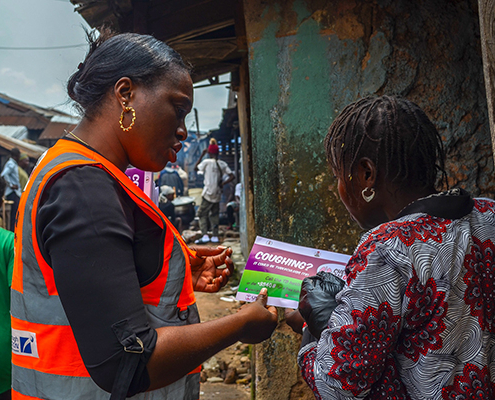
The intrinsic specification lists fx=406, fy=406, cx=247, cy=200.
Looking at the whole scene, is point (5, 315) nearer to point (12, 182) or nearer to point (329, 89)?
point (329, 89)

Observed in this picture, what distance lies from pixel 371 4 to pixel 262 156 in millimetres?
1039

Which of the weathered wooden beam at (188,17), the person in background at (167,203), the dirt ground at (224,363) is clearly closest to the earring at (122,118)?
the weathered wooden beam at (188,17)

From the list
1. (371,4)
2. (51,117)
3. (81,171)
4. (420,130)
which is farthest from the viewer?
(51,117)

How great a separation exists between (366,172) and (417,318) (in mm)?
457

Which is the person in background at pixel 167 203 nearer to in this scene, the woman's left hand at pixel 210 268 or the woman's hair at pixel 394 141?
the woman's left hand at pixel 210 268

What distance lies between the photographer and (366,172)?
128 cm

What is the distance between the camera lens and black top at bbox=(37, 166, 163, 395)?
913 mm

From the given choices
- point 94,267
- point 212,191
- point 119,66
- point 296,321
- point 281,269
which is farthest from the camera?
point 212,191

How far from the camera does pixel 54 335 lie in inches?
40.8

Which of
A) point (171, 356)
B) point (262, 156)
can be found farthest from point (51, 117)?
point (171, 356)

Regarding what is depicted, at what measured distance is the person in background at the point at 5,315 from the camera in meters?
1.84

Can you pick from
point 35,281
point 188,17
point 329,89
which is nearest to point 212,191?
point 188,17

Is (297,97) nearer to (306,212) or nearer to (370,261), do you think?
(306,212)

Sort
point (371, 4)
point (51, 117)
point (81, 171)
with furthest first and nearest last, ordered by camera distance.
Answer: point (51, 117) < point (371, 4) < point (81, 171)
